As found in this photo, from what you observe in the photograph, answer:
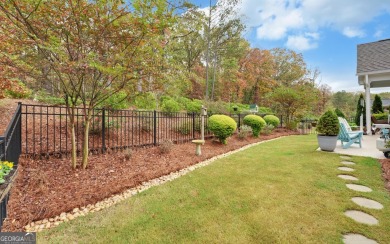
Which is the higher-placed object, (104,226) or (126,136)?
(126,136)

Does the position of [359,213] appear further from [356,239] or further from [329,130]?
[329,130]

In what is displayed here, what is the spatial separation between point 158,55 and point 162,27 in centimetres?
54

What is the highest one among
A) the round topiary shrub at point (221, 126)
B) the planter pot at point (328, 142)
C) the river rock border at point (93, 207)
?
the round topiary shrub at point (221, 126)

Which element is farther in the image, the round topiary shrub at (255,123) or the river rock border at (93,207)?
the round topiary shrub at (255,123)

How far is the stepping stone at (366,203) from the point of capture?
111 inches

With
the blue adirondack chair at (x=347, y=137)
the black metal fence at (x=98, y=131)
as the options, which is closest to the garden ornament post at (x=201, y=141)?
the black metal fence at (x=98, y=131)

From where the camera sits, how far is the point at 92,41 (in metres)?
3.56

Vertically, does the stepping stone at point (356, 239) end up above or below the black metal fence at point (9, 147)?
below

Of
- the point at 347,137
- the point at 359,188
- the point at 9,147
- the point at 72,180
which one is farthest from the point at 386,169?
the point at 9,147

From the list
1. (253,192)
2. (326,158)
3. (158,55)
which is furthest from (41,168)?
(326,158)

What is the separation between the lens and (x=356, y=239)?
2121mm

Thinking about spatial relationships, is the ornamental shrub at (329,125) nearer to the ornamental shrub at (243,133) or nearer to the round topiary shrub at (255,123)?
the ornamental shrub at (243,133)

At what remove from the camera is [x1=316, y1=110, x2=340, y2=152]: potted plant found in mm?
5965

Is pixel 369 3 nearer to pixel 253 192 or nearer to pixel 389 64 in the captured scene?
pixel 389 64
